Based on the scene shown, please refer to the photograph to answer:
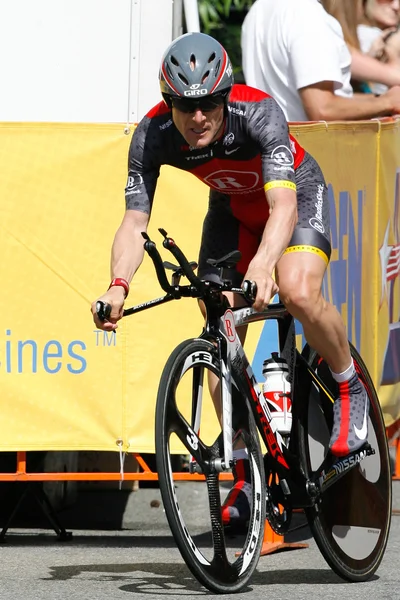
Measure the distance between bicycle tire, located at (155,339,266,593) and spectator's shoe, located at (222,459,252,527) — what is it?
4 centimetres

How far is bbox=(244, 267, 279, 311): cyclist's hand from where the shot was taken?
15.3ft

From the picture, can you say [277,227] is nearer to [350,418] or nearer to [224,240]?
[224,240]

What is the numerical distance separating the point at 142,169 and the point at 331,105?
7.75 feet

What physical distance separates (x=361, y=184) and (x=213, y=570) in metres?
2.91

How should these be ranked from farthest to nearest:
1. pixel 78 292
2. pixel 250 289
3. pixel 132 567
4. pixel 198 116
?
pixel 78 292, pixel 132 567, pixel 198 116, pixel 250 289

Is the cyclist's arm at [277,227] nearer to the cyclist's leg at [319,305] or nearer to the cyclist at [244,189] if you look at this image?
the cyclist at [244,189]

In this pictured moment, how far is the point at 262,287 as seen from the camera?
469 cm

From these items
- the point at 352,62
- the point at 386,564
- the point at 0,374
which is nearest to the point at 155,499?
the point at 0,374

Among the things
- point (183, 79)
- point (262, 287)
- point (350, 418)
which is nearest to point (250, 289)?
point (262, 287)

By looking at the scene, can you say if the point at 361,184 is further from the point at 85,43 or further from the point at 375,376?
the point at 85,43

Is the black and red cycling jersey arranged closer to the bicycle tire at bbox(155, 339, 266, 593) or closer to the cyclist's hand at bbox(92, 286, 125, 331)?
the cyclist's hand at bbox(92, 286, 125, 331)

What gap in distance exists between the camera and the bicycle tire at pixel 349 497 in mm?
5504

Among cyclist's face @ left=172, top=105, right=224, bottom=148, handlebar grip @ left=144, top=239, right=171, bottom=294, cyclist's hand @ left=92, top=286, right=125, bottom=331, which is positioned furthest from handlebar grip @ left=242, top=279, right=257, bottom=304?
cyclist's face @ left=172, top=105, right=224, bottom=148

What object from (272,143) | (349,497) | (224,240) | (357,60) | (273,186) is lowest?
(349,497)
